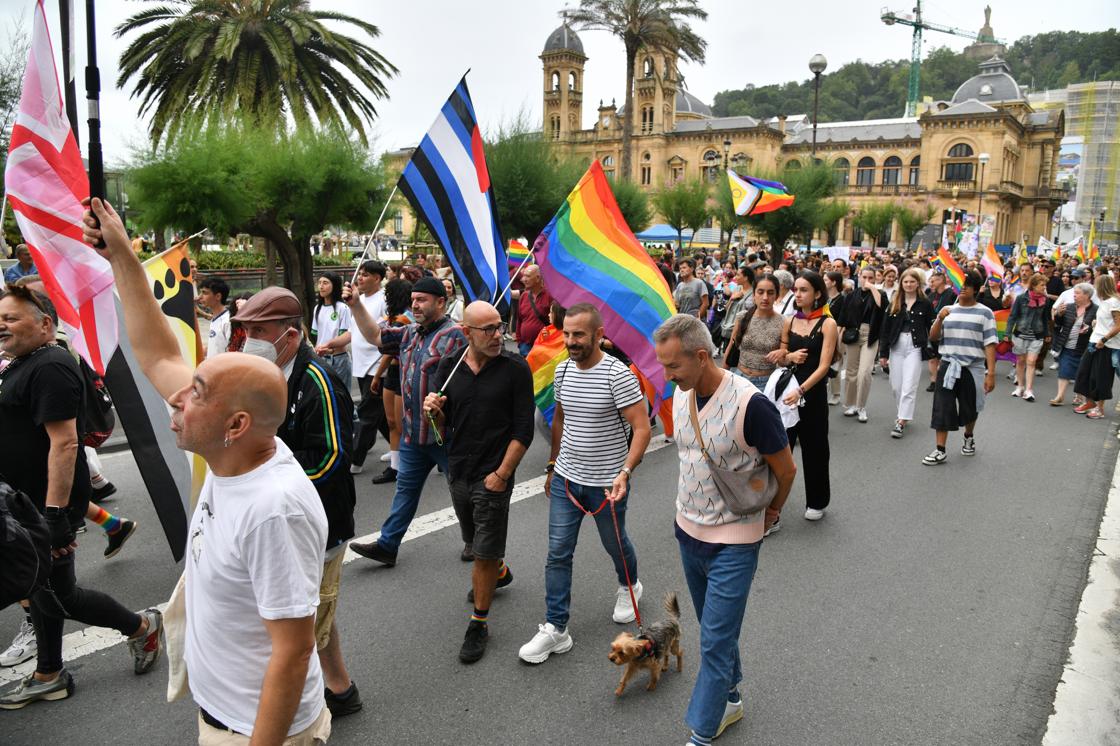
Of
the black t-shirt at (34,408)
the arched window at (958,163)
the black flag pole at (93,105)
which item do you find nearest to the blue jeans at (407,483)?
the black t-shirt at (34,408)

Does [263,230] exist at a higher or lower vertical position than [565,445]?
higher

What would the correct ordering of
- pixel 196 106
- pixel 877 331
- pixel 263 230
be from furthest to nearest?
pixel 196 106 → pixel 263 230 → pixel 877 331

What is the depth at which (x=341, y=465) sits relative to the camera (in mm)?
3240

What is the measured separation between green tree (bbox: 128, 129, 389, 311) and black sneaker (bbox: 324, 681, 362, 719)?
11.9 metres

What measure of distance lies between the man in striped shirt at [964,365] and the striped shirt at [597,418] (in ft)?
16.1

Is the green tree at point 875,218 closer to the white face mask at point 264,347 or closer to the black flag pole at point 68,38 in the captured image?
the white face mask at point 264,347

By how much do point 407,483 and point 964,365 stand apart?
221 inches

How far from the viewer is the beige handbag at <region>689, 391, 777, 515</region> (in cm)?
A: 324

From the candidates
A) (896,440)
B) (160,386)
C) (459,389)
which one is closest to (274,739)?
(160,386)

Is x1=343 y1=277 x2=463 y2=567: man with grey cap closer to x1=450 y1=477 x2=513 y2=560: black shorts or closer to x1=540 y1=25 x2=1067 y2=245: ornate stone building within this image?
x1=450 y1=477 x2=513 y2=560: black shorts

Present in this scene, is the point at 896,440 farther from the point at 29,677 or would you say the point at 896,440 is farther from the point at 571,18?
the point at 571,18

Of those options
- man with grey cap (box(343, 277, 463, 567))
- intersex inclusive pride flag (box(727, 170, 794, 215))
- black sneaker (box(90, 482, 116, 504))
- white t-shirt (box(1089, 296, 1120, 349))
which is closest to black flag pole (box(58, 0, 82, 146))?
man with grey cap (box(343, 277, 463, 567))

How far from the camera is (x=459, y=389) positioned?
4.27m

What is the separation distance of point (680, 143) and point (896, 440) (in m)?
73.6
